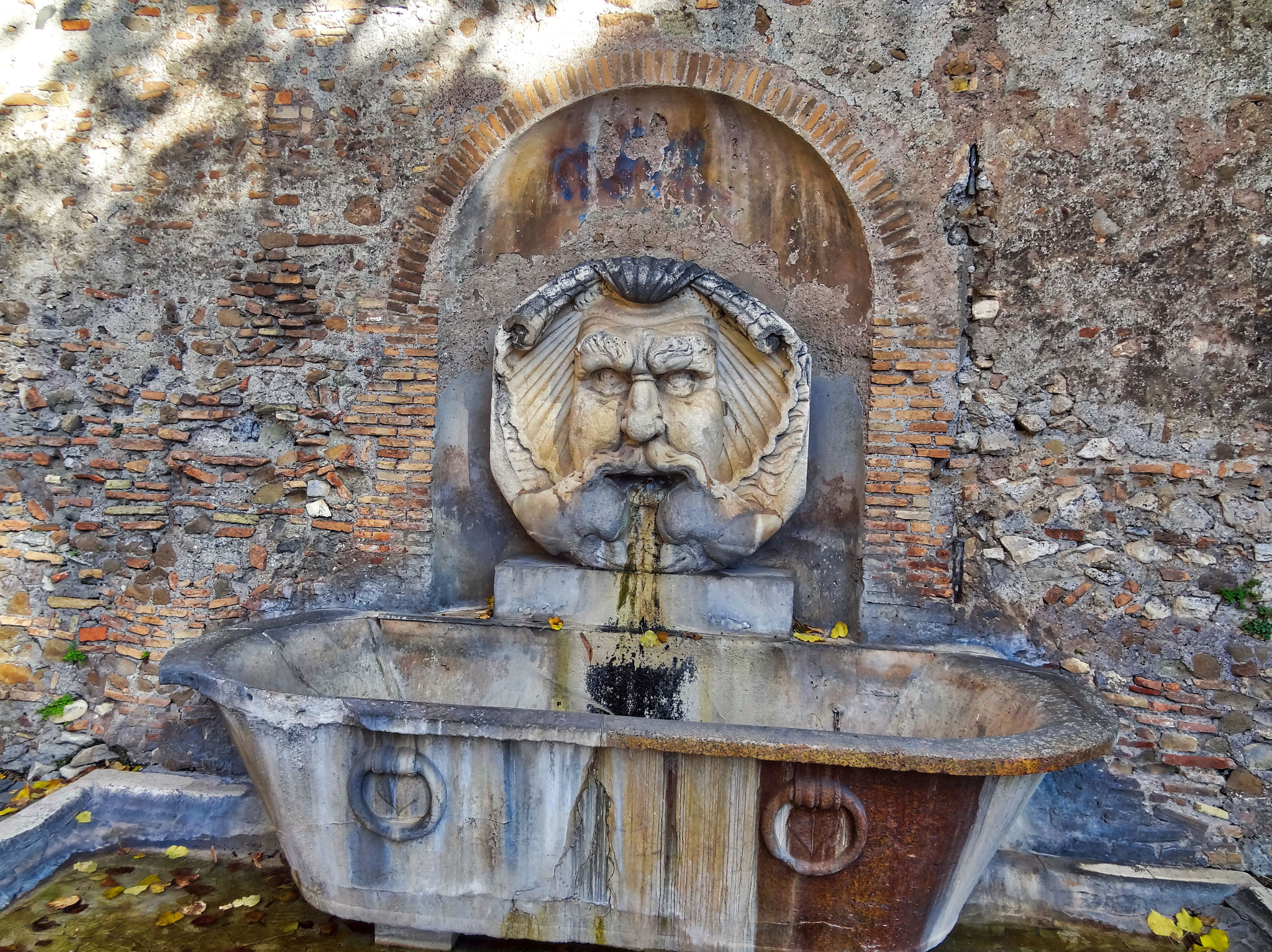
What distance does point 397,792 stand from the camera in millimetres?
2293

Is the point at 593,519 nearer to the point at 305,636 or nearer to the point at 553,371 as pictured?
the point at 553,371

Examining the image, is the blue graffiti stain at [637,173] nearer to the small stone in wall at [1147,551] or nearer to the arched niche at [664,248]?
the arched niche at [664,248]

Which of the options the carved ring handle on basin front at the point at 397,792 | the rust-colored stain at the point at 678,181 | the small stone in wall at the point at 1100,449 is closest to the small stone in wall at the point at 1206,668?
the small stone in wall at the point at 1100,449

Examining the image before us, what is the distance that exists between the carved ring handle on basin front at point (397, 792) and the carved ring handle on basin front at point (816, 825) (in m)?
0.92

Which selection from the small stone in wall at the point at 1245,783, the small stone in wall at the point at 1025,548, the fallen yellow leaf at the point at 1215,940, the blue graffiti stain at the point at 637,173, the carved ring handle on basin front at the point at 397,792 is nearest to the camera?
the carved ring handle on basin front at the point at 397,792

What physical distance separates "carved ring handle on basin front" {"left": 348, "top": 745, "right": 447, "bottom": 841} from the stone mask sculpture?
3.89ft

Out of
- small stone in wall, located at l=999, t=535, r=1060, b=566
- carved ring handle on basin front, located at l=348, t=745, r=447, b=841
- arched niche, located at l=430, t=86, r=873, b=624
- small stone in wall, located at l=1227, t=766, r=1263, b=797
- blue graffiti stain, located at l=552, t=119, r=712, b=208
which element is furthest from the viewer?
blue graffiti stain, located at l=552, t=119, r=712, b=208

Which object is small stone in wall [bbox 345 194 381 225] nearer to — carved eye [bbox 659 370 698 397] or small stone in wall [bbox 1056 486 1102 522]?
carved eye [bbox 659 370 698 397]

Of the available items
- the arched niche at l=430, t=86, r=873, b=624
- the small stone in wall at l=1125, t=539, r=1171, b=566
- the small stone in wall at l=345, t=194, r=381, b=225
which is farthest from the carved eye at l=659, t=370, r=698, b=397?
the small stone in wall at l=1125, t=539, r=1171, b=566

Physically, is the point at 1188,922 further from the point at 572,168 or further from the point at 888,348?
the point at 572,168

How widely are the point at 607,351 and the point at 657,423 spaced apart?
0.35 metres

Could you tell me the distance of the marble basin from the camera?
83.6 inches

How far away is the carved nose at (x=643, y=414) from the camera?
320 centimetres

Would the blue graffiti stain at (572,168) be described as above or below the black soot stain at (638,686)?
above
